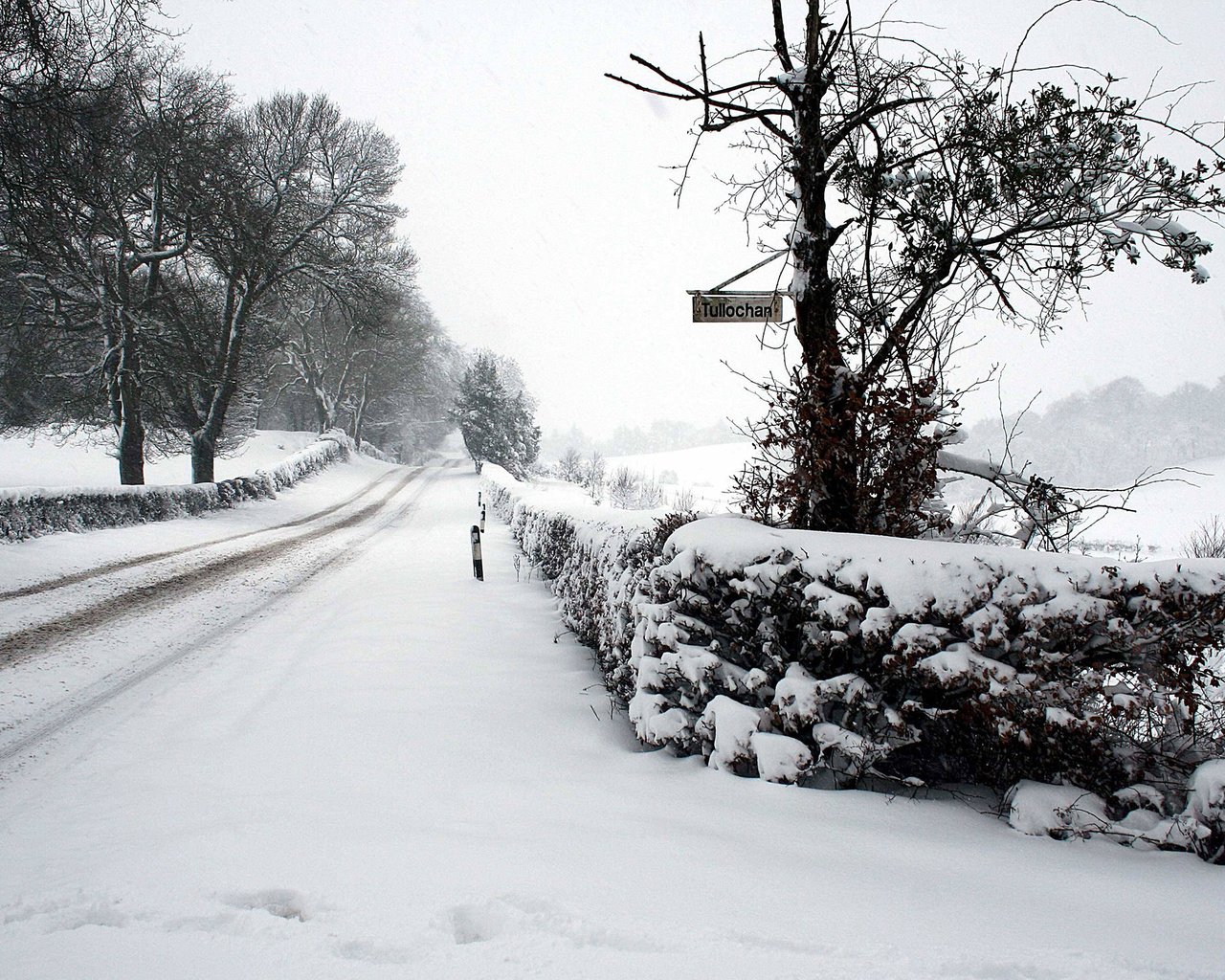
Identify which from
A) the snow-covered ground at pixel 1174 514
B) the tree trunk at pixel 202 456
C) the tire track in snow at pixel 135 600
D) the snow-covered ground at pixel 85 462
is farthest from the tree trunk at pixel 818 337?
the snow-covered ground at pixel 85 462

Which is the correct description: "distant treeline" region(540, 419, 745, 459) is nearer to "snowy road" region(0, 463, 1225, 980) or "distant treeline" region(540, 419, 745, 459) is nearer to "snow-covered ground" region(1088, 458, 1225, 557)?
"snow-covered ground" region(1088, 458, 1225, 557)

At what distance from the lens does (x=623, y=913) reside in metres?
2.17

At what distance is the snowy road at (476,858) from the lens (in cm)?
199

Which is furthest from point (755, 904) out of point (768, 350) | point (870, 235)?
point (870, 235)

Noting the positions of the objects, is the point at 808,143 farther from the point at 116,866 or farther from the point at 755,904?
the point at 116,866

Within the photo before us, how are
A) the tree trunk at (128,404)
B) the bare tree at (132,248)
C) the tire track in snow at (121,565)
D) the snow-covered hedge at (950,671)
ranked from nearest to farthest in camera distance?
1. the snow-covered hedge at (950,671)
2. the tire track in snow at (121,565)
3. the bare tree at (132,248)
4. the tree trunk at (128,404)

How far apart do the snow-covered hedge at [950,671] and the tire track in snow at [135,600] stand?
19.4ft

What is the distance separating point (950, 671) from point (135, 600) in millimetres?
8582

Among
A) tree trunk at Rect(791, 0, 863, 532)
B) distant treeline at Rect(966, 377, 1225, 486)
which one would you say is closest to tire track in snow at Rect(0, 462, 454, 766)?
tree trunk at Rect(791, 0, 863, 532)

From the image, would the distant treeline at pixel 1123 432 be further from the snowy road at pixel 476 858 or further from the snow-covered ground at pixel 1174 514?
the snowy road at pixel 476 858

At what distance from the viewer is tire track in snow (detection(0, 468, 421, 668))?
18.7 feet

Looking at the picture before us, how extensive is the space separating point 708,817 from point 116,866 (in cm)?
241

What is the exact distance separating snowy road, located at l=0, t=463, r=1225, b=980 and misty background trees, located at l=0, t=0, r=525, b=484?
22.1 ft

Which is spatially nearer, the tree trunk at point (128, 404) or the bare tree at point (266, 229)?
the tree trunk at point (128, 404)
